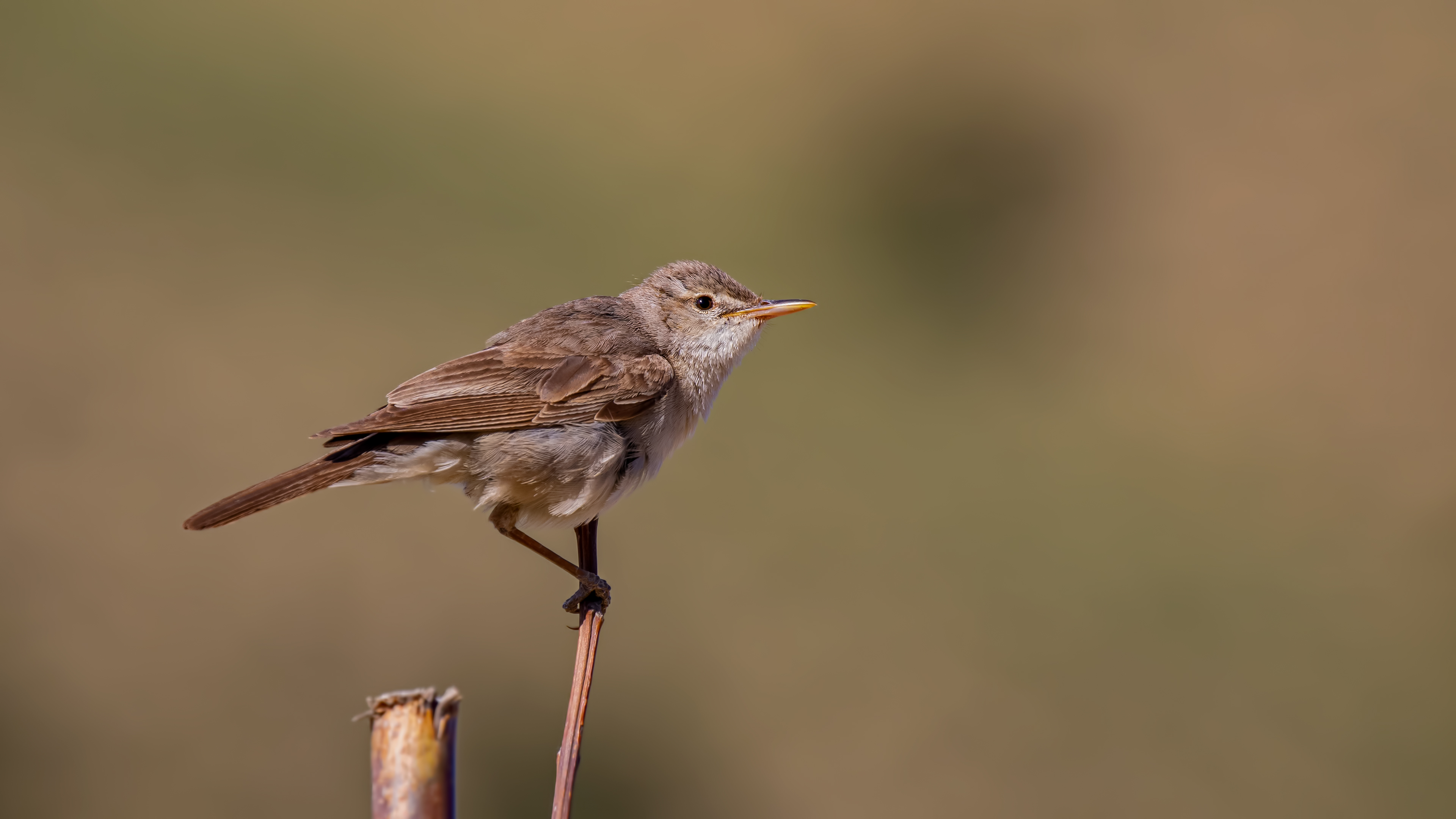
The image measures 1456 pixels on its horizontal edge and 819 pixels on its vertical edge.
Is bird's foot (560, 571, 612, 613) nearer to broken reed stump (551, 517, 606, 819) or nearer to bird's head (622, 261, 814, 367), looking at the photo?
broken reed stump (551, 517, 606, 819)

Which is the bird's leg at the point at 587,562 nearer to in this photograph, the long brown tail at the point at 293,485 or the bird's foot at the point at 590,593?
the bird's foot at the point at 590,593

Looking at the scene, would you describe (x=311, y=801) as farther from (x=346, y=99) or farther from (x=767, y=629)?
(x=346, y=99)

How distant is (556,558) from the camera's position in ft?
14.4

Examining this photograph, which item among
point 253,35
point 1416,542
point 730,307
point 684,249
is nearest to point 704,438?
point 684,249

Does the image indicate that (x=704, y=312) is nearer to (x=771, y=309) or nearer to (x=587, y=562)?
(x=771, y=309)

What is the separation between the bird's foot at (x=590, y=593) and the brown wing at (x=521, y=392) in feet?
2.00

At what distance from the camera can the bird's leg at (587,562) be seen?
13.3ft

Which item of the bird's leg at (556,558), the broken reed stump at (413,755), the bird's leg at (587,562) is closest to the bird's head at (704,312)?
the bird's leg at (556,558)

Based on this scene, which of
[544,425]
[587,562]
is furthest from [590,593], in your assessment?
[544,425]

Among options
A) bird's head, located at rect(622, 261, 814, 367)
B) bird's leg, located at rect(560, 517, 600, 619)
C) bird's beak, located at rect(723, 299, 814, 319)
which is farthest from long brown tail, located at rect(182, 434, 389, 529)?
bird's beak, located at rect(723, 299, 814, 319)

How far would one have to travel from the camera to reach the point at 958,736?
17094mm

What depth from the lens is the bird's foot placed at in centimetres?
406

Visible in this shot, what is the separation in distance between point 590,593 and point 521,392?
80 centimetres

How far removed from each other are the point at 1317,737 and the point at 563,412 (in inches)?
667
